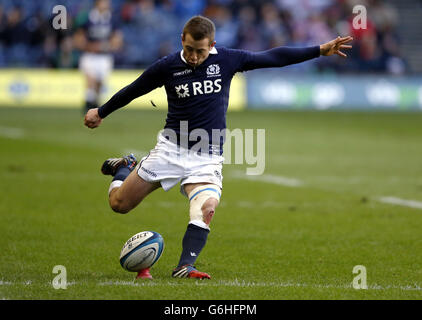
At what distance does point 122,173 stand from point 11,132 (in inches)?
438

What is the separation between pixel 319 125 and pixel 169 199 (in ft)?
35.8

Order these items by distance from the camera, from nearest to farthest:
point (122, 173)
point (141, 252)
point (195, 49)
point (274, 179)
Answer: point (141, 252)
point (195, 49)
point (122, 173)
point (274, 179)

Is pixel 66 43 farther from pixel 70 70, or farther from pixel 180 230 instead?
pixel 180 230

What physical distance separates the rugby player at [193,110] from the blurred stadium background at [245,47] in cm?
1687

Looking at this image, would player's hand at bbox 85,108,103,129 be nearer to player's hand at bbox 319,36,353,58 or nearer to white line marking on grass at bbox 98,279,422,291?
white line marking on grass at bbox 98,279,422,291

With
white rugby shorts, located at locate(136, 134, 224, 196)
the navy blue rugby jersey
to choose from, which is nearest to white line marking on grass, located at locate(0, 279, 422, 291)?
white rugby shorts, located at locate(136, 134, 224, 196)

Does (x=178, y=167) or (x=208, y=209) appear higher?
(x=178, y=167)

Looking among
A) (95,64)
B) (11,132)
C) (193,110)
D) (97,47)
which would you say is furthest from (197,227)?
(97,47)

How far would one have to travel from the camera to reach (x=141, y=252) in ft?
20.8

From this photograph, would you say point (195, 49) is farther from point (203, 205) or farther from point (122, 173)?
point (122, 173)

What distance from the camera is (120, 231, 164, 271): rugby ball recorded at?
632 cm

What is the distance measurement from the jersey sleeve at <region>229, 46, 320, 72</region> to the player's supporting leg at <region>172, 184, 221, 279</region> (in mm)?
1051

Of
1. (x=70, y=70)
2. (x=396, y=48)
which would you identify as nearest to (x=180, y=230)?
(x=70, y=70)
